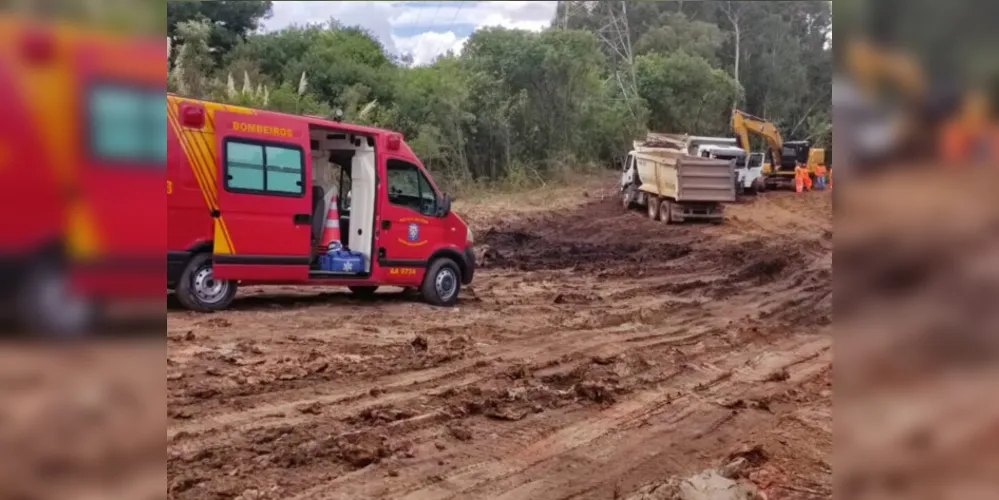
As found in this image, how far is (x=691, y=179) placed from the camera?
48.1 feet

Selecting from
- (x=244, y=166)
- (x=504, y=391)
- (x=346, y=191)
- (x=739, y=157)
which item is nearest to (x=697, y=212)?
(x=739, y=157)

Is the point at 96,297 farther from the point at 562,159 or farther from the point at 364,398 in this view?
the point at 562,159

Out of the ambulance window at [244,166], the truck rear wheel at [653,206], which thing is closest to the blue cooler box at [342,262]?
the ambulance window at [244,166]

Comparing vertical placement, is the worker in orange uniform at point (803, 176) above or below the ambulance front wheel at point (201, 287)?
above

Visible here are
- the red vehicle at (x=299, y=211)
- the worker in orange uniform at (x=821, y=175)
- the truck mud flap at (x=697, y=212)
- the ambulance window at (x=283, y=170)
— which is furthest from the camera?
the truck mud flap at (x=697, y=212)

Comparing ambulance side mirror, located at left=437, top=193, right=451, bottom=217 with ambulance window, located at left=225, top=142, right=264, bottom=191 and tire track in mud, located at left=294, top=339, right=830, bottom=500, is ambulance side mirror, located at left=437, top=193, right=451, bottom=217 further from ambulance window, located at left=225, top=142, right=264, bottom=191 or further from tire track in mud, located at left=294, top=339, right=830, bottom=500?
tire track in mud, located at left=294, top=339, right=830, bottom=500

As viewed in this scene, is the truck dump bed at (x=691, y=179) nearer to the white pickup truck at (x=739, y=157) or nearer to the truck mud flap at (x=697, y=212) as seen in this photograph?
the truck mud flap at (x=697, y=212)

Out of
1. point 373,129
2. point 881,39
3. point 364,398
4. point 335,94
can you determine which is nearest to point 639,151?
point 373,129

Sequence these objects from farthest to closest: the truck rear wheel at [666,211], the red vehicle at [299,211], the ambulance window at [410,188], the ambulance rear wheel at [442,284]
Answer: the truck rear wheel at [666,211] < the ambulance rear wheel at [442,284] < the ambulance window at [410,188] < the red vehicle at [299,211]

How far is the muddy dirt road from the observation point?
149 inches

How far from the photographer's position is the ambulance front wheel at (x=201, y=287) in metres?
6.58

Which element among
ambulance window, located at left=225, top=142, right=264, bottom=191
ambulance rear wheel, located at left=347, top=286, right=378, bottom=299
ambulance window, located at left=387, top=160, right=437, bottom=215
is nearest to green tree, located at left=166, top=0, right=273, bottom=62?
ambulance window, located at left=225, top=142, right=264, bottom=191

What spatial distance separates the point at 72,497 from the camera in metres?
1.03

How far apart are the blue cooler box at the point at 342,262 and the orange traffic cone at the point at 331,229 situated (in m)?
0.10
